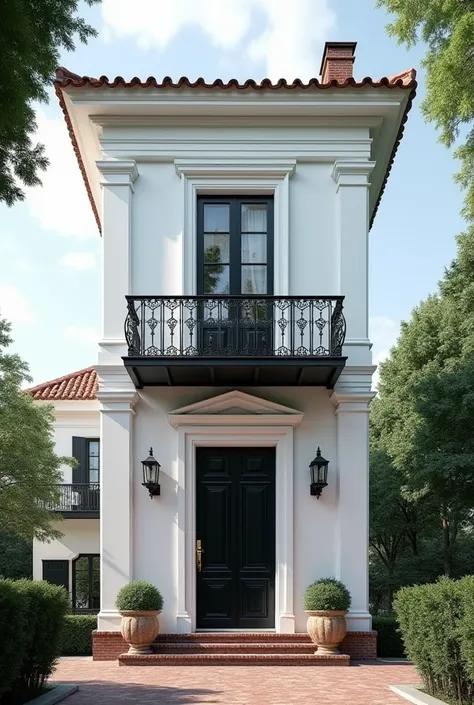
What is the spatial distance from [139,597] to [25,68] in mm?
8289

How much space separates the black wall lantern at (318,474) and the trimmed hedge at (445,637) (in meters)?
3.64

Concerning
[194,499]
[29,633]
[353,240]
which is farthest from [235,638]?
[353,240]

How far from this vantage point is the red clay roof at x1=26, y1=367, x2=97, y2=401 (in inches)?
1137

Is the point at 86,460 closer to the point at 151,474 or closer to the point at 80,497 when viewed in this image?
the point at 80,497

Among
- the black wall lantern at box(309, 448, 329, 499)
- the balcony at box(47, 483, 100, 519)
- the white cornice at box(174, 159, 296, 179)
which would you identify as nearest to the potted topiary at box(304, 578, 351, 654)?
the black wall lantern at box(309, 448, 329, 499)

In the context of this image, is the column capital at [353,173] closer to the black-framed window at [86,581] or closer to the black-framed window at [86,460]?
the black-framed window at [86,460]

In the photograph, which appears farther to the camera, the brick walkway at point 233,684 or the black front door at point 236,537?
the black front door at point 236,537

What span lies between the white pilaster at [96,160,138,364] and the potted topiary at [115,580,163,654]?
11.9ft

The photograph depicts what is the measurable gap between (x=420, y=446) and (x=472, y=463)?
1.42 metres

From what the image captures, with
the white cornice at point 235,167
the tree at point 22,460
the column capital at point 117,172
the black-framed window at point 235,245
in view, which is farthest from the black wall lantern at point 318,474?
the tree at point 22,460

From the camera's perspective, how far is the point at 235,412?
14.5 m

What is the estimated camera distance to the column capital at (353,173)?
48.4ft

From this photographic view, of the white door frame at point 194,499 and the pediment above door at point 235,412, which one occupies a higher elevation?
the pediment above door at point 235,412

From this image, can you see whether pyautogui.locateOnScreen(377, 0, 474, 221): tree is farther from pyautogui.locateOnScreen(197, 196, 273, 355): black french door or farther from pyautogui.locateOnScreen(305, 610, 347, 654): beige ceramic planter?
pyautogui.locateOnScreen(305, 610, 347, 654): beige ceramic planter
